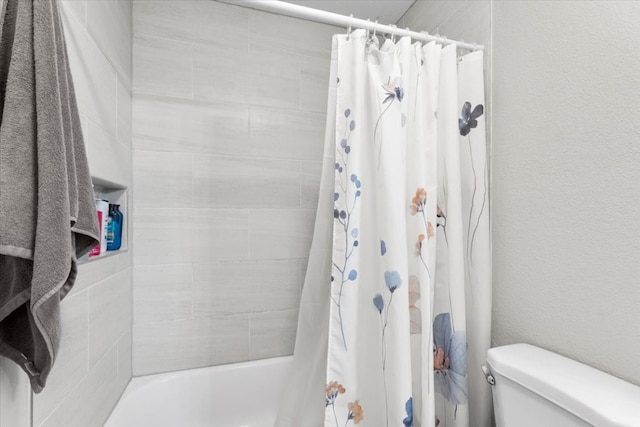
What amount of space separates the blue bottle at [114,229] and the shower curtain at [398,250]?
802 millimetres

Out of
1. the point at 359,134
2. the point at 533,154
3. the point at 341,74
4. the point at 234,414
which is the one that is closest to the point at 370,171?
the point at 359,134

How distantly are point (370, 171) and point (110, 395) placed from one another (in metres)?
1.31

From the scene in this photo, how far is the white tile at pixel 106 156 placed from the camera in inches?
39.4

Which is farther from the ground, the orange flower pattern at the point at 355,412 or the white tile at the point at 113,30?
the white tile at the point at 113,30

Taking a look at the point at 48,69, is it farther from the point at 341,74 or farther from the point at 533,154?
the point at 533,154

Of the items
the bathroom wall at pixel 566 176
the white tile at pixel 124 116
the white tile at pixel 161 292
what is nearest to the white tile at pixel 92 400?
the white tile at pixel 161 292

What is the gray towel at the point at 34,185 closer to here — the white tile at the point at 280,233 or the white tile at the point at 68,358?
the white tile at the point at 68,358

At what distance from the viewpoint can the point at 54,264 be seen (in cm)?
53

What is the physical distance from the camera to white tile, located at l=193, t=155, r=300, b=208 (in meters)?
1.59

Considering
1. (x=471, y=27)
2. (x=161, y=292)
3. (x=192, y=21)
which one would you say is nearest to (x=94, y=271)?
(x=161, y=292)

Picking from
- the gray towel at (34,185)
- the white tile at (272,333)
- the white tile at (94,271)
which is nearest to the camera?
the gray towel at (34,185)

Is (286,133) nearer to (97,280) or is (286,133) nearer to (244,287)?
(244,287)

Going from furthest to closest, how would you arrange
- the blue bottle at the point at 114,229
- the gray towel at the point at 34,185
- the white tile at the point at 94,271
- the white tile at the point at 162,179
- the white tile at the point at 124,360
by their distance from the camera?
the white tile at the point at 162,179
the white tile at the point at 124,360
the blue bottle at the point at 114,229
the white tile at the point at 94,271
the gray towel at the point at 34,185

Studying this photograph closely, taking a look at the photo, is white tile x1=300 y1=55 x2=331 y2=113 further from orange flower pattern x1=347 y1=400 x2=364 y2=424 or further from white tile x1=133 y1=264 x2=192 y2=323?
orange flower pattern x1=347 y1=400 x2=364 y2=424
